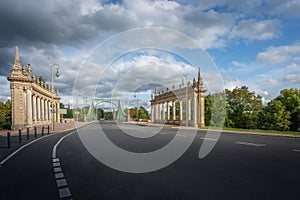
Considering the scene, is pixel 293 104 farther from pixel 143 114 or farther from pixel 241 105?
pixel 143 114

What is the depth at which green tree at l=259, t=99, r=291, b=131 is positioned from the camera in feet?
106

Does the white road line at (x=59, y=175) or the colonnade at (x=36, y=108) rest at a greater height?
the colonnade at (x=36, y=108)

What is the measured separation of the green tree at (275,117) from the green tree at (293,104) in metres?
Answer: 1.76

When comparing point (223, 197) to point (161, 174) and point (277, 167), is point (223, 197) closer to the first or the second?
point (161, 174)

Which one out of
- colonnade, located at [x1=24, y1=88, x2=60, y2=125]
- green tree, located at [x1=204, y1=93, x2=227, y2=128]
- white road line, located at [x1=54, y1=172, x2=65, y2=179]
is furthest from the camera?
green tree, located at [x1=204, y1=93, x2=227, y2=128]

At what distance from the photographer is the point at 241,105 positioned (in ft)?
130

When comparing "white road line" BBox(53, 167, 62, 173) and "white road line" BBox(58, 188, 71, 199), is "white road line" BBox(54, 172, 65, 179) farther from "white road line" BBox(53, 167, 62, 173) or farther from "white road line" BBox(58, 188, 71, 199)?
"white road line" BBox(58, 188, 71, 199)

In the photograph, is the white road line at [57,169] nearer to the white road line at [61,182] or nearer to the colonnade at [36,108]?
the white road line at [61,182]

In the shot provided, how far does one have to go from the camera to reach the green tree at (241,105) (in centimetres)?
3862

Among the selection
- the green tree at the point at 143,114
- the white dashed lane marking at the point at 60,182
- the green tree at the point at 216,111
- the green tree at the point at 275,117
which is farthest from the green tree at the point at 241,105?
the green tree at the point at 143,114

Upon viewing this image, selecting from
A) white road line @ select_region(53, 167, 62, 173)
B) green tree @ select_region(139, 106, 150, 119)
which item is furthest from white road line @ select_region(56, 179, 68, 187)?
green tree @ select_region(139, 106, 150, 119)

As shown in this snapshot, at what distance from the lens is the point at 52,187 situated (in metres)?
5.48

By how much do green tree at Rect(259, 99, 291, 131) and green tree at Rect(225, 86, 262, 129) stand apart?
3.62 m

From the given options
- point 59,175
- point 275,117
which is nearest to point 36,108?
point 275,117
